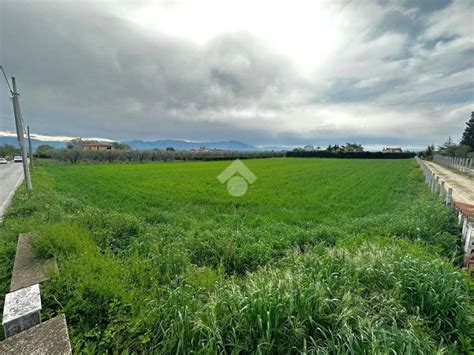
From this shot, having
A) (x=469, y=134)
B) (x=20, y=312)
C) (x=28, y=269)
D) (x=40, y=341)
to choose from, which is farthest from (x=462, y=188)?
(x=469, y=134)

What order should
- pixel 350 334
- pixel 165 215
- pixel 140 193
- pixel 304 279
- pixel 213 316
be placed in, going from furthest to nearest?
pixel 140 193 < pixel 165 215 < pixel 304 279 < pixel 213 316 < pixel 350 334

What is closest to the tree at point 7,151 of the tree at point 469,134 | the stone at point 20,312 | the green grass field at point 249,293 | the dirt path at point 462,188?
the green grass field at point 249,293

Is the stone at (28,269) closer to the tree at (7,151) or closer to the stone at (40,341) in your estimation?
the stone at (40,341)

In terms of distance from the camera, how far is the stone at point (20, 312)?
2291 mm

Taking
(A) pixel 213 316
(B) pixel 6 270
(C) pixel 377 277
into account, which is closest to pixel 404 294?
(C) pixel 377 277

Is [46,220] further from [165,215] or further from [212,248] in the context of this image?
[212,248]

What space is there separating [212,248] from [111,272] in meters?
2.48

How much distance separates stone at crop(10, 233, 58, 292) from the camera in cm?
316

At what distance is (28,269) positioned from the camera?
3.54 meters

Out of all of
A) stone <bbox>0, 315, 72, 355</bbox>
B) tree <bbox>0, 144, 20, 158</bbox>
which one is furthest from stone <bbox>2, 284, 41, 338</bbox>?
tree <bbox>0, 144, 20, 158</bbox>

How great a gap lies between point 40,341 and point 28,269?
195 cm

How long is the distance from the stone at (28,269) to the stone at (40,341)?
Answer: 43.9 inches

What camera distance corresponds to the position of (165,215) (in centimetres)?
876

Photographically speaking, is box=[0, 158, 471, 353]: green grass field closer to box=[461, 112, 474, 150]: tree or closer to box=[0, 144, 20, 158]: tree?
box=[461, 112, 474, 150]: tree
